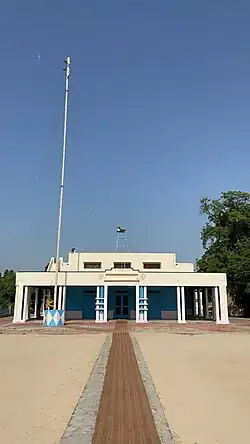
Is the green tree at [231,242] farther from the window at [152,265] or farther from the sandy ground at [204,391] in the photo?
the sandy ground at [204,391]

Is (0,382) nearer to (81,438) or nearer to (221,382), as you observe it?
(81,438)

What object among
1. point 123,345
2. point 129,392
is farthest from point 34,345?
point 129,392

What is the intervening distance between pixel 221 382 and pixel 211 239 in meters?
41.1

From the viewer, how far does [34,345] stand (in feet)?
54.4

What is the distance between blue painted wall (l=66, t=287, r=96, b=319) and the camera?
37.3 metres

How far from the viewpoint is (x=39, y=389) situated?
327 inches

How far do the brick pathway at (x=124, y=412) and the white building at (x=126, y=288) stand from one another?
22.0 meters

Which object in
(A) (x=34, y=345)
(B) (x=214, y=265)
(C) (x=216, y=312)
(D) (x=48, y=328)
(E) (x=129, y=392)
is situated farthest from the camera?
(B) (x=214, y=265)

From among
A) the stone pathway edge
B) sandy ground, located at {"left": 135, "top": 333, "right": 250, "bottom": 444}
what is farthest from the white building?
the stone pathway edge

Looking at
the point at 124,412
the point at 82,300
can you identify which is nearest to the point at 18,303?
the point at 82,300

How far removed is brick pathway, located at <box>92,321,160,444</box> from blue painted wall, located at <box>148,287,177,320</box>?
2662cm

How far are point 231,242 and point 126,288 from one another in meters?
16.7

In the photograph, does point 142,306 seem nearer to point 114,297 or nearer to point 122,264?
point 114,297

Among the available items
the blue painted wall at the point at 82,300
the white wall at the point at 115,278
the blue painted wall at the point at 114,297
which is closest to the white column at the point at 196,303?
the blue painted wall at the point at 114,297
